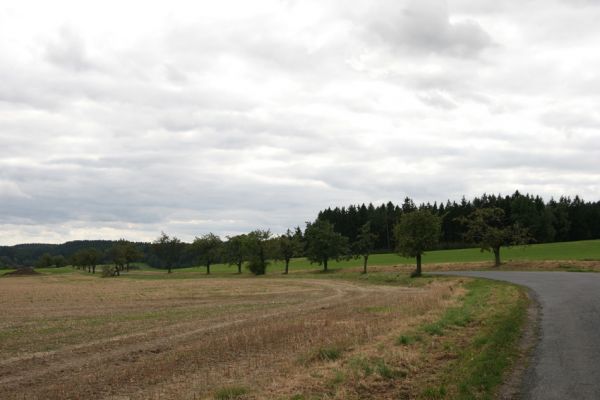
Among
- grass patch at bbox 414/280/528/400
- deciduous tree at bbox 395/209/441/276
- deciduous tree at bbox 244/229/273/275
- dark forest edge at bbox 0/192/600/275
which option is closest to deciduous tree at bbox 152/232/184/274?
dark forest edge at bbox 0/192/600/275

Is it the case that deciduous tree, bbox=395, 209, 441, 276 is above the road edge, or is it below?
above

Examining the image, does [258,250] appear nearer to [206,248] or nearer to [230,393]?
[206,248]

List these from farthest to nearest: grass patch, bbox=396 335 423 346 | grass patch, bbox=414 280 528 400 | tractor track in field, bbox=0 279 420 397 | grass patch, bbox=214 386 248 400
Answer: tractor track in field, bbox=0 279 420 397 < grass patch, bbox=396 335 423 346 < grass patch, bbox=214 386 248 400 < grass patch, bbox=414 280 528 400

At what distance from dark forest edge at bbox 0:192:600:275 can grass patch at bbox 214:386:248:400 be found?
55500 millimetres

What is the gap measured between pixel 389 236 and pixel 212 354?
156m

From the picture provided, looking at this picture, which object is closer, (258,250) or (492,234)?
(492,234)

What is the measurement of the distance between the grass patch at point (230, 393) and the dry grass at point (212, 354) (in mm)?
27

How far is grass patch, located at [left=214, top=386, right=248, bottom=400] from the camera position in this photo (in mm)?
11438

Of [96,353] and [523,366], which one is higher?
[523,366]

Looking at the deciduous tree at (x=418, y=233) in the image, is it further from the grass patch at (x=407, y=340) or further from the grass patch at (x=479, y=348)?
the grass patch at (x=407, y=340)

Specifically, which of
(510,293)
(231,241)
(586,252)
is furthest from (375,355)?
(231,241)

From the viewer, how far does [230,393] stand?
1158 centimetres

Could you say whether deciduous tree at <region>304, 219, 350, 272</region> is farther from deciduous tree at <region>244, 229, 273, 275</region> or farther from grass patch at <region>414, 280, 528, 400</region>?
grass patch at <region>414, 280, 528, 400</region>

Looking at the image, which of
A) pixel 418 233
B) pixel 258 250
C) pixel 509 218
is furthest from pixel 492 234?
pixel 509 218
